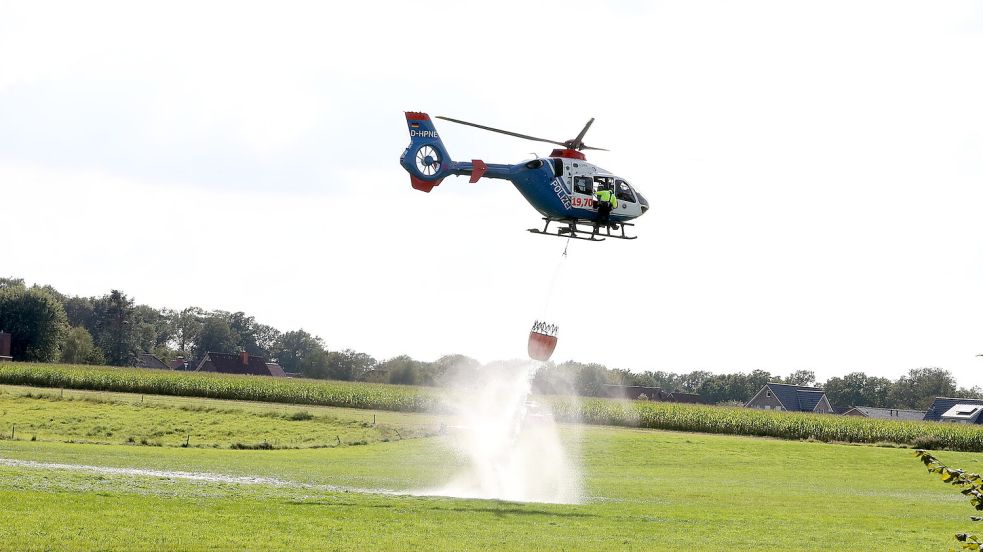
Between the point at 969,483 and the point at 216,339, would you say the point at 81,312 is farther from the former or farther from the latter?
the point at 969,483

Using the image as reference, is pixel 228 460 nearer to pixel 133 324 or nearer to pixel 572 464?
pixel 572 464

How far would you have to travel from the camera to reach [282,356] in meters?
186

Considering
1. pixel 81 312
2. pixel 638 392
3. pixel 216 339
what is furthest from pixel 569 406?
pixel 81 312

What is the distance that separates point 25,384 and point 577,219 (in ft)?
255

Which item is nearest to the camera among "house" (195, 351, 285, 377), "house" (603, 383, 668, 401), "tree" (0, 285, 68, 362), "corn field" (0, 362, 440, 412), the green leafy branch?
the green leafy branch

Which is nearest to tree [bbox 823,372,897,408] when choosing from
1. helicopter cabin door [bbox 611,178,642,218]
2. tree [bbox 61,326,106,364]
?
tree [bbox 61,326,106,364]

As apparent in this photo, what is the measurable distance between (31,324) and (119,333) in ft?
74.8

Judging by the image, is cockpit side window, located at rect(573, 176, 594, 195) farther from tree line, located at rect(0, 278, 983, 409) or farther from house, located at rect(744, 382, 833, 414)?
house, located at rect(744, 382, 833, 414)

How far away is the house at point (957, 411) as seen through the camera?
397 ft

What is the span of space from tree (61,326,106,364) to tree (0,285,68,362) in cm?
163

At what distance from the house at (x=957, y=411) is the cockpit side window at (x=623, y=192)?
98682 millimetres

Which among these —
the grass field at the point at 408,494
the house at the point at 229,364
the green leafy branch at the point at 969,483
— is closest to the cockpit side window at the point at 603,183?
the grass field at the point at 408,494

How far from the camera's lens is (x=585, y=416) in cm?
8319

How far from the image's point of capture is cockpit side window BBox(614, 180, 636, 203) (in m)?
34.2
